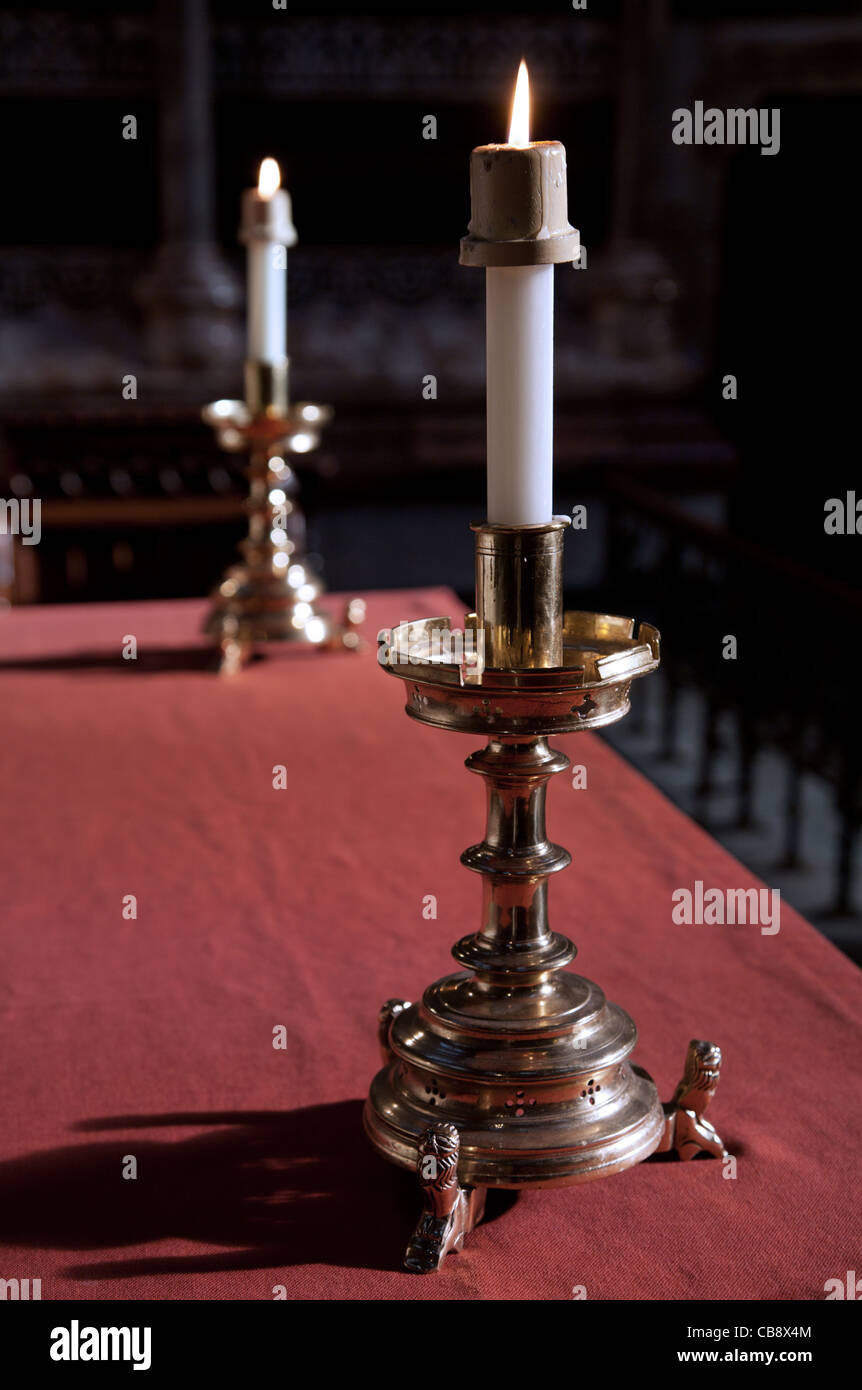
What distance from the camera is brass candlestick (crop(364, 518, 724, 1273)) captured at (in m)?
0.86

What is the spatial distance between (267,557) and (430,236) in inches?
179

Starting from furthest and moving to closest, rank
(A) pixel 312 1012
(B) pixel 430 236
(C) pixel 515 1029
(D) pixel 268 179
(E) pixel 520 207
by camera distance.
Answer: (B) pixel 430 236
(D) pixel 268 179
(A) pixel 312 1012
(C) pixel 515 1029
(E) pixel 520 207

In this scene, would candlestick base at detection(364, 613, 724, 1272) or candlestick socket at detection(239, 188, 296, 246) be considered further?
candlestick socket at detection(239, 188, 296, 246)

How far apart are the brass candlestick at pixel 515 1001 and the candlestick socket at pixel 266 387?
56.7 inches

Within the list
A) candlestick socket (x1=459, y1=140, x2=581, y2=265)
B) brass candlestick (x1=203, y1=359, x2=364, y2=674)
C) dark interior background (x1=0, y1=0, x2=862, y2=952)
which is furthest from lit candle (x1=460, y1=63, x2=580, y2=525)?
dark interior background (x1=0, y1=0, x2=862, y2=952)

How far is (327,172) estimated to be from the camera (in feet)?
21.2

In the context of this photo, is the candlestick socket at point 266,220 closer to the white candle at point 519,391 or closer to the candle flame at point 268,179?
the candle flame at point 268,179

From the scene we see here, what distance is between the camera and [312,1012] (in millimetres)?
1196

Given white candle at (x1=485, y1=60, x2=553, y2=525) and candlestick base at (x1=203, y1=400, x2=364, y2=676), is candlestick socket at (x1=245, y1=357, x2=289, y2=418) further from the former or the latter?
white candle at (x1=485, y1=60, x2=553, y2=525)

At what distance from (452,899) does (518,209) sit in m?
0.76

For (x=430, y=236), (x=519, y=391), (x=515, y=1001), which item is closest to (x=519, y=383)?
(x=519, y=391)

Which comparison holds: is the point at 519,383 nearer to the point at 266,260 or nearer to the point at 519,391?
the point at 519,391

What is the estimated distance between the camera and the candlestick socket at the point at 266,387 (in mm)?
2328

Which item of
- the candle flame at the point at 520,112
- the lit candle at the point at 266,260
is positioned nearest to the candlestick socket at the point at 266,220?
the lit candle at the point at 266,260
